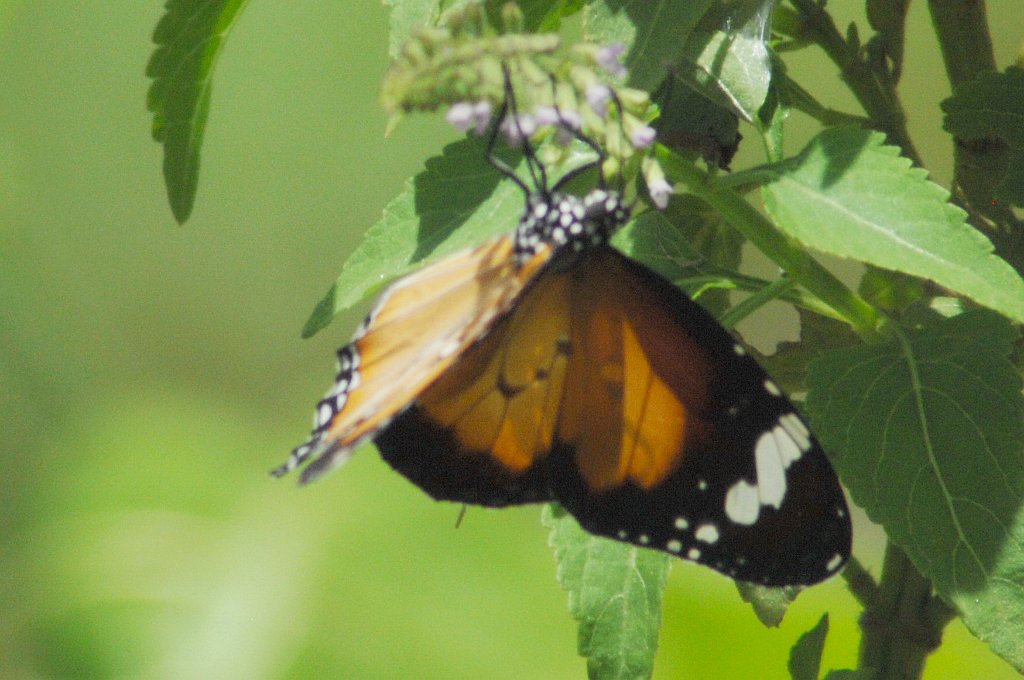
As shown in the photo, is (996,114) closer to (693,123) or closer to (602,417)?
(693,123)

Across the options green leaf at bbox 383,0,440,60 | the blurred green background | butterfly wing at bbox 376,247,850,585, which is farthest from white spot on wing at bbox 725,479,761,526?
the blurred green background

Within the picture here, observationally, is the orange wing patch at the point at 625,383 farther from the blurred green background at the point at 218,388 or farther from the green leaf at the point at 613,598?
the blurred green background at the point at 218,388

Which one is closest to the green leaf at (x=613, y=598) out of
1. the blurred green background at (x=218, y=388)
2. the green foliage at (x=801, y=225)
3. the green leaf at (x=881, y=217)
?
the green foliage at (x=801, y=225)

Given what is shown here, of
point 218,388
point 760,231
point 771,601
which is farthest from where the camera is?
point 218,388

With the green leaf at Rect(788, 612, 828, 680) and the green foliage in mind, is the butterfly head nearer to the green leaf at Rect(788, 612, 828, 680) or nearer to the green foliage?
the green foliage

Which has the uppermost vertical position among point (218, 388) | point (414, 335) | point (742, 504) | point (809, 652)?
point (414, 335)

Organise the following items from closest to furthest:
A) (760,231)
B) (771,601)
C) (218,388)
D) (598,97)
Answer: (598,97), (760,231), (771,601), (218,388)

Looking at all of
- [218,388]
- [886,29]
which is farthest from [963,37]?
[218,388]
